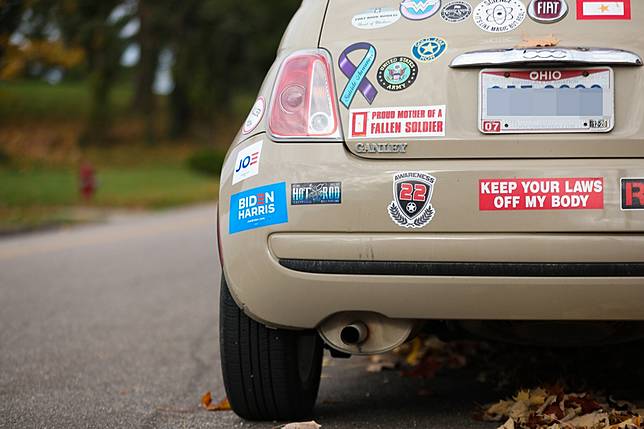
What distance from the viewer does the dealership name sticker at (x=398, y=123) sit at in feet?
9.91

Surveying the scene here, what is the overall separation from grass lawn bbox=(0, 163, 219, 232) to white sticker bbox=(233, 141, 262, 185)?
40.0 ft

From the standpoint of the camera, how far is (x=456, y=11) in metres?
3.15

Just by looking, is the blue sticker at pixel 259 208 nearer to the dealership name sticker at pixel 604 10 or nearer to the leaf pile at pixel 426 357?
the dealership name sticker at pixel 604 10

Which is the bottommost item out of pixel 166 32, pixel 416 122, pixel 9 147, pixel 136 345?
pixel 136 345

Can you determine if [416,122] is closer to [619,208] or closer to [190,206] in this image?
[619,208]

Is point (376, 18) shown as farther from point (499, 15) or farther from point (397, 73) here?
point (499, 15)

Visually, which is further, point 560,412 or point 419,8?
point 560,412

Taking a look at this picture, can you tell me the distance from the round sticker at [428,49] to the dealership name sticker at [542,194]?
17.4 inches

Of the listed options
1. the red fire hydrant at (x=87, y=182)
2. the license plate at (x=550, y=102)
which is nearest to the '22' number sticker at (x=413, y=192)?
the license plate at (x=550, y=102)

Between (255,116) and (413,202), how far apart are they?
2.17 feet

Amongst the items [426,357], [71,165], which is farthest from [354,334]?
[71,165]

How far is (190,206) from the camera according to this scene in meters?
21.8

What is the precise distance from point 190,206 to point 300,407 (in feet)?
60.8

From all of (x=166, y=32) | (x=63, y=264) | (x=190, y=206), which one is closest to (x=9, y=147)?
(x=166, y=32)
